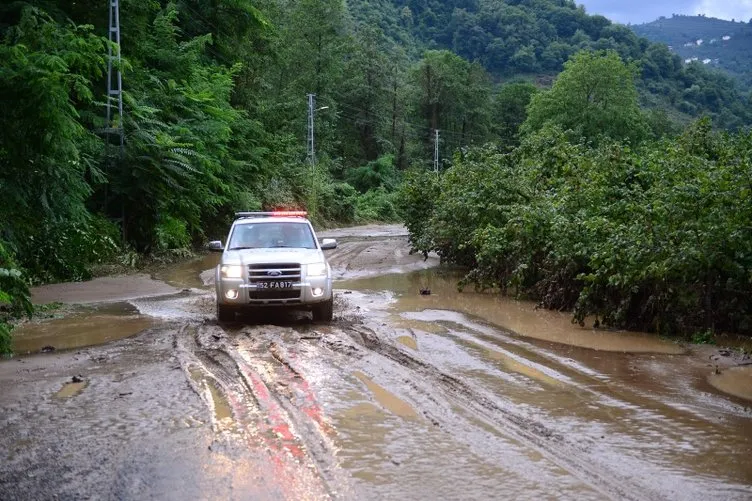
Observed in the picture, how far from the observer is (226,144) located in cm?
2962

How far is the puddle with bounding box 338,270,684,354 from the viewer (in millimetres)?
10773

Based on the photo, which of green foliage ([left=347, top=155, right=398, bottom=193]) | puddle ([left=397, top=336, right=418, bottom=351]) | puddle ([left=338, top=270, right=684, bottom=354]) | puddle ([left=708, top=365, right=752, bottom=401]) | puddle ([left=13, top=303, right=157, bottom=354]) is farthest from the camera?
green foliage ([left=347, top=155, right=398, bottom=193])

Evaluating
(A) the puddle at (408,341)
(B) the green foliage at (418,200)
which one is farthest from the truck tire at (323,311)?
(B) the green foliage at (418,200)

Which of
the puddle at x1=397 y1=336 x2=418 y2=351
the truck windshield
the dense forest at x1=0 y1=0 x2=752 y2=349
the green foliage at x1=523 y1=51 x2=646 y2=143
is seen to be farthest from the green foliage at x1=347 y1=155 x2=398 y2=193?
the puddle at x1=397 y1=336 x2=418 y2=351

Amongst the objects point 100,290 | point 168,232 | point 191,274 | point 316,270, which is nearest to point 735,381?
point 316,270

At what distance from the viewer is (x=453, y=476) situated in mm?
5180

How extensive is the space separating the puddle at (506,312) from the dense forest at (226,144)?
598 mm

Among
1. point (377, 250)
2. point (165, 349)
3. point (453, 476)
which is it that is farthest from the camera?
point (377, 250)

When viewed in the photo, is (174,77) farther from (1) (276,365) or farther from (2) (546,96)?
(2) (546,96)

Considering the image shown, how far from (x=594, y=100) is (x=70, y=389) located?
72579 millimetres

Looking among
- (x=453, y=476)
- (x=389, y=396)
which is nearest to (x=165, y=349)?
(x=389, y=396)

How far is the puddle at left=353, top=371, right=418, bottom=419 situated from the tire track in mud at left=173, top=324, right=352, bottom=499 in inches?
24.9

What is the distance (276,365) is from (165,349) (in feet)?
6.45

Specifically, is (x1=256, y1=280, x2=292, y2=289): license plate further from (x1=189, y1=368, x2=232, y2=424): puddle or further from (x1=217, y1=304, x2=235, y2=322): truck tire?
(x1=189, y1=368, x2=232, y2=424): puddle
